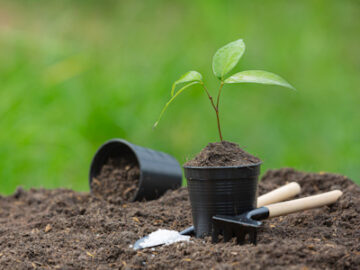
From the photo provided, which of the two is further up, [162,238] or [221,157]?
[221,157]

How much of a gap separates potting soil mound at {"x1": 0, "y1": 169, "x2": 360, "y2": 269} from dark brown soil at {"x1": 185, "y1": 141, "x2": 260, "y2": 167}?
263 mm

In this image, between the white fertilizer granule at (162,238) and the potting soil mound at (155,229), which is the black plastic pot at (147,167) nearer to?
the potting soil mound at (155,229)

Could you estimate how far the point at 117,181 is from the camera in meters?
2.59

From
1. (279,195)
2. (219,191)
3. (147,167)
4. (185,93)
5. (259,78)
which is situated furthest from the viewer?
(185,93)

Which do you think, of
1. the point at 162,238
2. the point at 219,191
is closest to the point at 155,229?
the point at 162,238

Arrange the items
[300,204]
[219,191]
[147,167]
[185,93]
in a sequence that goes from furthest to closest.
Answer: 1. [185,93]
2. [147,167]
3. [300,204]
4. [219,191]

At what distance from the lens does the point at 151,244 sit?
5.22 feet

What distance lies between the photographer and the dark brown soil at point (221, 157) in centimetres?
166

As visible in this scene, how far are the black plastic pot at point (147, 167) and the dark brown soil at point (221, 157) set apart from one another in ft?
2.62

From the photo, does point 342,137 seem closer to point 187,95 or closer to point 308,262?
point 187,95

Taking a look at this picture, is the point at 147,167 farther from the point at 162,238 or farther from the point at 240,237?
the point at 240,237


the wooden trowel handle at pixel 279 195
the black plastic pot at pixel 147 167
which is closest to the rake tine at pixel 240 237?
the wooden trowel handle at pixel 279 195

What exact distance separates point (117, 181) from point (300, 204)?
113 centimetres

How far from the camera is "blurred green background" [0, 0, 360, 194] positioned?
3.89 metres
